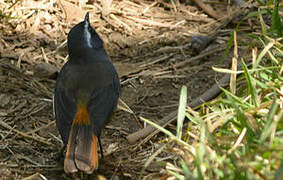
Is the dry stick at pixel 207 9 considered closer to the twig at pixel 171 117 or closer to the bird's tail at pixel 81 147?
the twig at pixel 171 117

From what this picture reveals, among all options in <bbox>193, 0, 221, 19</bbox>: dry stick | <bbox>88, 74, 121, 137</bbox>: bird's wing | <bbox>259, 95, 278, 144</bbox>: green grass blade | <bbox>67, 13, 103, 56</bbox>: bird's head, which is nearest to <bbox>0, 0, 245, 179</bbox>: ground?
<bbox>193, 0, 221, 19</bbox>: dry stick

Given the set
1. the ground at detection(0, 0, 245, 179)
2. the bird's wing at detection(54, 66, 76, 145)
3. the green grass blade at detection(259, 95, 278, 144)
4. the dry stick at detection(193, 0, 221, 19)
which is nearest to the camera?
the green grass blade at detection(259, 95, 278, 144)

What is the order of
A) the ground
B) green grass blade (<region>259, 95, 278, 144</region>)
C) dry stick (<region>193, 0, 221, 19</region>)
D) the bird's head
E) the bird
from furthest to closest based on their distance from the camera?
dry stick (<region>193, 0, 221, 19</region>)
the bird's head
the ground
the bird
green grass blade (<region>259, 95, 278, 144</region>)

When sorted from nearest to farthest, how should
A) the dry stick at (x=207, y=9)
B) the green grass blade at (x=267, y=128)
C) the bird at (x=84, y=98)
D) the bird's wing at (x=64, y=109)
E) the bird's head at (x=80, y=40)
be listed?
the green grass blade at (x=267, y=128)
the bird at (x=84, y=98)
the bird's wing at (x=64, y=109)
the bird's head at (x=80, y=40)
the dry stick at (x=207, y=9)

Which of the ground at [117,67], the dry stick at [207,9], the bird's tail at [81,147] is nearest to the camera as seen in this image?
the bird's tail at [81,147]

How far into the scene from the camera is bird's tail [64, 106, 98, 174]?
4188mm

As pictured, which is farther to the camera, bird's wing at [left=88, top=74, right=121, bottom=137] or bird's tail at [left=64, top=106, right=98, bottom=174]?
bird's wing at [left=88, top=74, right=121, bottom=137]

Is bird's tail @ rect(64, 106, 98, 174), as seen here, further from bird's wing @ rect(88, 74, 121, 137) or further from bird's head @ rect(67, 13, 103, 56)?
bird's head @ rect(67, 13, 103, 56)

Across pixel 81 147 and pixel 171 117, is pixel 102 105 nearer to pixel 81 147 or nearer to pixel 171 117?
pixel 81 147

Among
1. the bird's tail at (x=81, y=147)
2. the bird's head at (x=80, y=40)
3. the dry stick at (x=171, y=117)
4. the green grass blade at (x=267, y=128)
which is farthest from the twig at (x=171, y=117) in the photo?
the green grass blade at (x=267, y=128)

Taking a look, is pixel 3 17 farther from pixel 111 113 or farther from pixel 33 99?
pixel 111 113

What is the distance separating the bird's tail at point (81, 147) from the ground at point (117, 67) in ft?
1.15

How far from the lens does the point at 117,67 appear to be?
21.6 feet

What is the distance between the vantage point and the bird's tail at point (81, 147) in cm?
419
